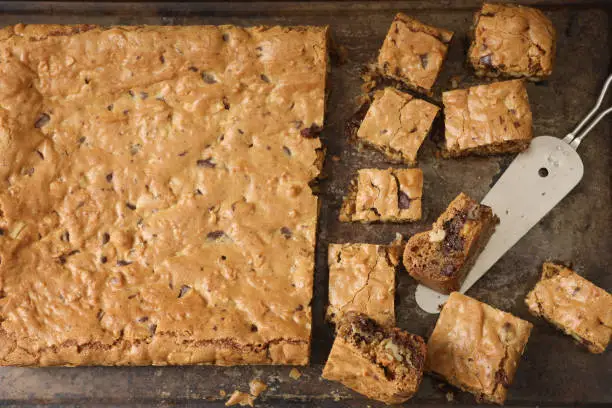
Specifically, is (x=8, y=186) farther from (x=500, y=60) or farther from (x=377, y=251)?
(x=500, y=60)

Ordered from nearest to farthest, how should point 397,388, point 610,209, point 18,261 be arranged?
point 397,388
point 18,261
point 610,209

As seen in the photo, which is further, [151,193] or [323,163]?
[323,163]

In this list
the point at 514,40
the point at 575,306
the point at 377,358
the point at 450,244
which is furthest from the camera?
the point at 514,40

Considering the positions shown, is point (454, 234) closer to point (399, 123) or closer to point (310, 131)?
point (399, 123)

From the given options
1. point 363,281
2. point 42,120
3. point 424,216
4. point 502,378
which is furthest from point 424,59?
point 42,120

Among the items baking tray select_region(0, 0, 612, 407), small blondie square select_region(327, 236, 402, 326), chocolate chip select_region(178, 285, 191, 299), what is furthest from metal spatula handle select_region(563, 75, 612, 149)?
chocolate chip select_region(178, 285, 191, 299)

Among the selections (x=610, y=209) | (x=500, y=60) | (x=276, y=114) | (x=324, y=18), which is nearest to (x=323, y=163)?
(x=276, y=114)

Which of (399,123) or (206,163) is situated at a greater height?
(399,123)

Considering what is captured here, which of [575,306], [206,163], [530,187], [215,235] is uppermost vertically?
[206,163]
